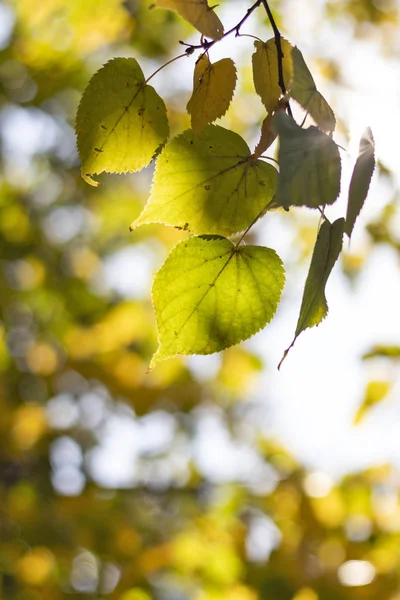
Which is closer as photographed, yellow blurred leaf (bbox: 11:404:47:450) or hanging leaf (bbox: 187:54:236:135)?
hanging leaf (bbox: 187:54:236:135)

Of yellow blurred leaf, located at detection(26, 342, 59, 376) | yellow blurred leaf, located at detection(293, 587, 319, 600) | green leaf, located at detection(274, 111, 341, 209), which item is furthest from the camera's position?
yellow blurred leaf, located at detection(26, 342, 59, 376)

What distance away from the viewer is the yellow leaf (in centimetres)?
136

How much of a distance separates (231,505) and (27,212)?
1809 mm

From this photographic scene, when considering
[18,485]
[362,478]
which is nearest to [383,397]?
[362,478]

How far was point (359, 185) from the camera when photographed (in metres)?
0.34

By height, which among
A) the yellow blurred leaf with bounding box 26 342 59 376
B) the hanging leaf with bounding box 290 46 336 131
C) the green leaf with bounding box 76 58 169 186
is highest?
the yellow blurred leaf with bounding box 26 342 59 376

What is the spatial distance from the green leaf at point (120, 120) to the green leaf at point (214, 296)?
3.2 inches

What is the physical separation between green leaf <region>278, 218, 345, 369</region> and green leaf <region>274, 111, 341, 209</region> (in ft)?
0.15

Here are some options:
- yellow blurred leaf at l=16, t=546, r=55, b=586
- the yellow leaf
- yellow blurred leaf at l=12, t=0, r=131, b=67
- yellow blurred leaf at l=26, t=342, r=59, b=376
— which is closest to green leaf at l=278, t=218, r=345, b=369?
the yellow leaf

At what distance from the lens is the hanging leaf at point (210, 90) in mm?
458

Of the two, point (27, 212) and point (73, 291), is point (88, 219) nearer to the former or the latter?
point (27, 212)

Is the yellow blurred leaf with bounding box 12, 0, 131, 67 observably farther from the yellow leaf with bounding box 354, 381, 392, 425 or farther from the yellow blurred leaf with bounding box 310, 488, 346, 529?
the yellow blurred leaf with bounding box 310, 488, 346, 529

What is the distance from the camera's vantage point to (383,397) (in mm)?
1354

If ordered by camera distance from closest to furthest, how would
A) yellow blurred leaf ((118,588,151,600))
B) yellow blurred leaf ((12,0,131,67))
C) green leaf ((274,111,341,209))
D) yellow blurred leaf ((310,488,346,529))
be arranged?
green leaf ((274,111,341,209)), yellow blurred leaf ((118,588,151,600)), yellow blurred leaf ((310,488,346,529)), yellow blurred leaf ((12,0,131,67))
